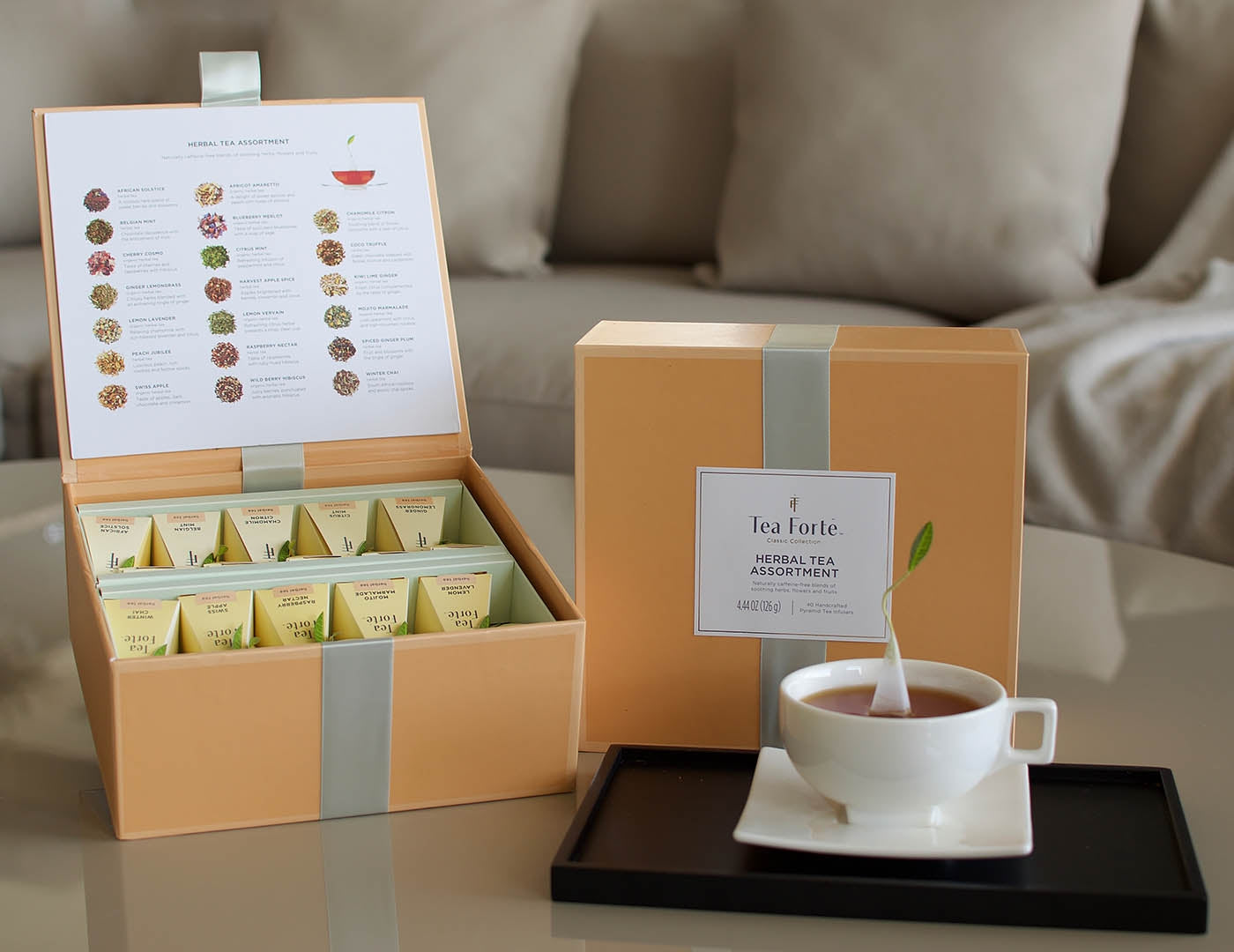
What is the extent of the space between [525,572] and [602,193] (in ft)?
5.64

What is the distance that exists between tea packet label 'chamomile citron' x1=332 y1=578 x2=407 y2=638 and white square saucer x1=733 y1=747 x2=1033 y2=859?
9.4 inches

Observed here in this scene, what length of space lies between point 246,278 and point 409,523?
234 mm

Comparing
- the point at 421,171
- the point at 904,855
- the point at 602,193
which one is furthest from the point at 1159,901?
the point at 602,193

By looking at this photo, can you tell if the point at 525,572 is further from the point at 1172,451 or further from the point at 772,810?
the point at 1172,451

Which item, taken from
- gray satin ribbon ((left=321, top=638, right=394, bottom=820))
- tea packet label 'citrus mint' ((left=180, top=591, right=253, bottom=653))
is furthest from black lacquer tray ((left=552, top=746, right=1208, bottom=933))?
tea packet label 'citrus mint' ((left=180, top=591, right=253, bottom=653))

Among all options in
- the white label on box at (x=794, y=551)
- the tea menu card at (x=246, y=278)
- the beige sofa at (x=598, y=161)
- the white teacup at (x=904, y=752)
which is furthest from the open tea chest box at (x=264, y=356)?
the beige sofa at (x=598, y=161)

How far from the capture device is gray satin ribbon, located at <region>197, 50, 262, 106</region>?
1.02 metres

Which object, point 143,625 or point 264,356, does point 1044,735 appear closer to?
point 143,625

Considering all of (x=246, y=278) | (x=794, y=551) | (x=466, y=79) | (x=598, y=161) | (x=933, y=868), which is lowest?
(x=933, y=868)

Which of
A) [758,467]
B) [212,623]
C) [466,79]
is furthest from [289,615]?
[466,79]

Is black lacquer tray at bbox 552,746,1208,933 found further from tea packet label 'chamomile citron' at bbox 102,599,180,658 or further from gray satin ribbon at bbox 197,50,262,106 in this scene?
gray satin ribbon at bbox 197,50,262,106

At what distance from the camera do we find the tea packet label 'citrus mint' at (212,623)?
2.50 ft

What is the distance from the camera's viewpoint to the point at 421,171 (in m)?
1.05

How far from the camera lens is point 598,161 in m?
2.44
